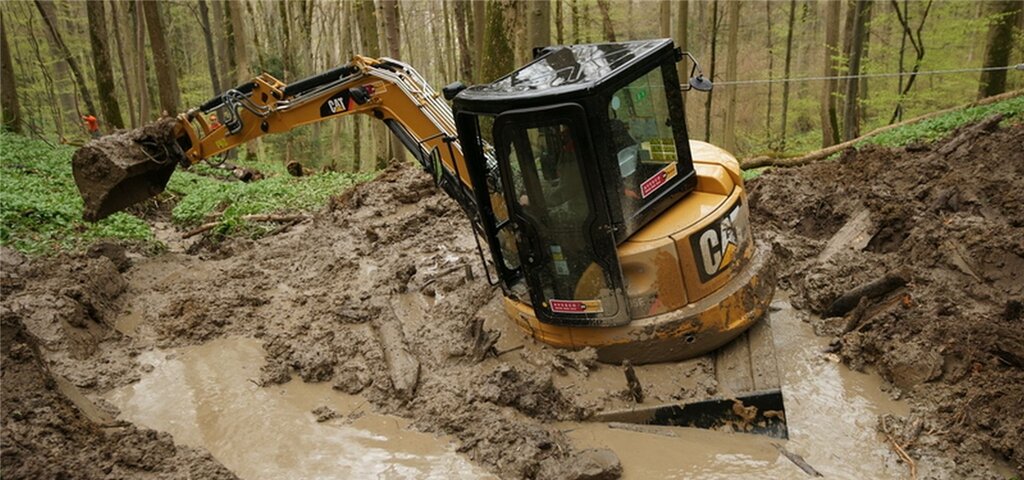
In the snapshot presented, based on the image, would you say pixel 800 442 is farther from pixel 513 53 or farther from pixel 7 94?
pixel 7 94

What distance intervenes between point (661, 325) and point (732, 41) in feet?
57.4

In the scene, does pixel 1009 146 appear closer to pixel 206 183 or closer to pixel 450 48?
pixel 206 183

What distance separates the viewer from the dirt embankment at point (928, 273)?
165 inches

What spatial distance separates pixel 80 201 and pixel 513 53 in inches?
268

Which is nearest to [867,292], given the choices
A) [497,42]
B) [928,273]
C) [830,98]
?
[928,273]

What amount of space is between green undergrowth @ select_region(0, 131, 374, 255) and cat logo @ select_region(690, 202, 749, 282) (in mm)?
6870

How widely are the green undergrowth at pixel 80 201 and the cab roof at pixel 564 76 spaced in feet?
19.6

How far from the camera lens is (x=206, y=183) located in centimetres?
1339

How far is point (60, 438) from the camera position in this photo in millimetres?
3982

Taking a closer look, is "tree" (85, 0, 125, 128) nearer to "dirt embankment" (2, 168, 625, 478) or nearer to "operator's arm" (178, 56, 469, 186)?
"dirt embankment" (2, 168, 625, 478)

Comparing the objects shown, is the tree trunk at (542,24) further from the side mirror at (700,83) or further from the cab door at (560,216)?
the cab door at (560,216)

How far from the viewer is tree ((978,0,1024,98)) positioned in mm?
11375

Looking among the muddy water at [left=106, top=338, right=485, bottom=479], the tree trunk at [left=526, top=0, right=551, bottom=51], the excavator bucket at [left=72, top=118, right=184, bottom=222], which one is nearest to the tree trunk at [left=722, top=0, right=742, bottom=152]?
the tree trunk at [left=526, top=0, right=551, bottom=51]

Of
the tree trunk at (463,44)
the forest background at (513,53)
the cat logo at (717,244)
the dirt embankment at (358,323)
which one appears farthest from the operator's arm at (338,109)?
the tree trunk at (463,44)
